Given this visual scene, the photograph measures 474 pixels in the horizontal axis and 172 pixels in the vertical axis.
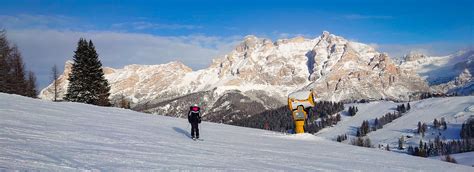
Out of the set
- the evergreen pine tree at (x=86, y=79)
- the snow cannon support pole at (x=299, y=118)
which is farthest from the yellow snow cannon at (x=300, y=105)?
the evergreen pine tree at (x=86, y=79)

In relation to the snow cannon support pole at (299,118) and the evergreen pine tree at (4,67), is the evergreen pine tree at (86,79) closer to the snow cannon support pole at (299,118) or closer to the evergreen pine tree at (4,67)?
the evergreen pine tree at (4,67)

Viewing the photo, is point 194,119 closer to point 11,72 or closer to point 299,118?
point 299,118

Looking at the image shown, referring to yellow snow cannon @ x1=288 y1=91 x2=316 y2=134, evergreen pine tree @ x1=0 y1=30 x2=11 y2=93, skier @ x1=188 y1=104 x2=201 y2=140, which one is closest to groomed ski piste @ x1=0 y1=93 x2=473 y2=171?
skier @ x1=188 y1=104 x2=201 y2=140

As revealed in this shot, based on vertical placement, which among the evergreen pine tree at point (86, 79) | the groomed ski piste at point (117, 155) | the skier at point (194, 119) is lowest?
the groomed ski piste at point (117, 155)

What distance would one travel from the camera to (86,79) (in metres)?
58.0

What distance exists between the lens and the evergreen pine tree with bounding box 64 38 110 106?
57.5 metres

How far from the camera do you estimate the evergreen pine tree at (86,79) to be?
5753 centimetres

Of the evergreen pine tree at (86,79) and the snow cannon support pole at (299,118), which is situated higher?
the evergreen pine tree at (86,79)

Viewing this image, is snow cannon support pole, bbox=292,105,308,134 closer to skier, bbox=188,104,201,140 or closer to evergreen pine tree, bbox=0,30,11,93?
skier, bbox=188,104,201,140

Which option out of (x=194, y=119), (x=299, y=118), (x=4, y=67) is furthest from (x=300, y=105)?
(x=4, y=67)

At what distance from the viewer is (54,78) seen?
76.4 m

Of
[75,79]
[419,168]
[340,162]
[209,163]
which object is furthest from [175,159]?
[75,79]

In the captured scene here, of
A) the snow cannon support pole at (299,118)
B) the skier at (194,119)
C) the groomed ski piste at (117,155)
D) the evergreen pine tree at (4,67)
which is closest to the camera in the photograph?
the groomed ski piste at (117,155)

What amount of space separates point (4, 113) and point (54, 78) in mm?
60958
